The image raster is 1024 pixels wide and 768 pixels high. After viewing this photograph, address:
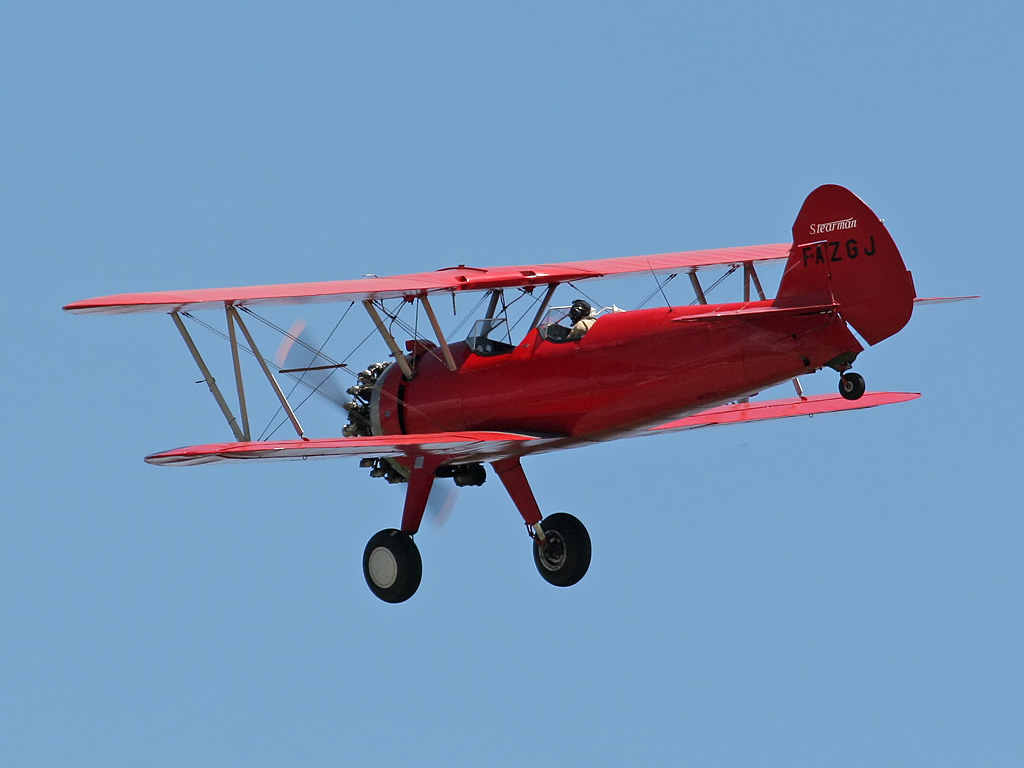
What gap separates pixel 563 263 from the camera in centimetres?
2206

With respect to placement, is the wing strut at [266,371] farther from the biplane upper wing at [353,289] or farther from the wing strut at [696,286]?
the wing strut at [696,286]

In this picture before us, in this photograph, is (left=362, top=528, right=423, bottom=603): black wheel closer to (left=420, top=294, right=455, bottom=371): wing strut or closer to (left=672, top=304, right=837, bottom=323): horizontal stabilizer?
(left=420, top=294, right=455, bottom=371): wing strut

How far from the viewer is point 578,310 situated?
64.6 feet

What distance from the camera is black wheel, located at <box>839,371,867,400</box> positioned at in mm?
17406

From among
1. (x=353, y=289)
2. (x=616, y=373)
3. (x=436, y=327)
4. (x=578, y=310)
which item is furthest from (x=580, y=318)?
(x=353, y=289)

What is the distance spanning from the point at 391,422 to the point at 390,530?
42.8 inches

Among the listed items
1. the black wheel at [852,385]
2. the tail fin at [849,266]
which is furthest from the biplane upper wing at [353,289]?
the black wheel at [852,385]

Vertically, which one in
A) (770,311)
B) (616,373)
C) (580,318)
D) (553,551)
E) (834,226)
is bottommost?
(553,551)

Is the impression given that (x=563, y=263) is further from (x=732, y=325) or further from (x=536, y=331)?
(x=732, y=325)

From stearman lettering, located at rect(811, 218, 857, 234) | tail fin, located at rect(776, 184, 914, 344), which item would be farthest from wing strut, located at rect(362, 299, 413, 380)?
stearman lettering, located at rect(811, 218, 857, 234)

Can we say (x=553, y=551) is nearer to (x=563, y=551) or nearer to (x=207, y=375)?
(x=563, y=551)

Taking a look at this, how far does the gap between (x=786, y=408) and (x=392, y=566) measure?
4.39 m

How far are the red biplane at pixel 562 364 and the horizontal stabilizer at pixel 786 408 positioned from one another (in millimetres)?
24

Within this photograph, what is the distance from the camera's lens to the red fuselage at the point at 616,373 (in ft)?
59.4
